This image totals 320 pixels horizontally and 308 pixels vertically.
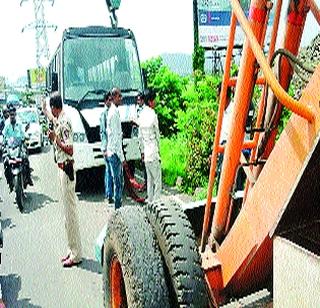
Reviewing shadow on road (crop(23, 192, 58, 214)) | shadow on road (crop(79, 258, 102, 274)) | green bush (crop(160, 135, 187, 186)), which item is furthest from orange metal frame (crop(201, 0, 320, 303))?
green bush (crop(160, 135, 187, 186))

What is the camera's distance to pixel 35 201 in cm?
854

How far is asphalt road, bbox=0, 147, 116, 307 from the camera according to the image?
4.41m

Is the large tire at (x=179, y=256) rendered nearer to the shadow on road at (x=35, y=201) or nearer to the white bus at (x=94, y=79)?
the shadow on road at (x=35, y=201)

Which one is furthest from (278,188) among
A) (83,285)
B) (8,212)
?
(8,212)

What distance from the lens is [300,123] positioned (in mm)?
1504

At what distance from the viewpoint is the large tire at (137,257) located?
2.13 m

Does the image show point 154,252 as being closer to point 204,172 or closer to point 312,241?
point 312,241

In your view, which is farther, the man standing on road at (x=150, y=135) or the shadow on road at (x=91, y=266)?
the man standing on road at (x=150, y=135)

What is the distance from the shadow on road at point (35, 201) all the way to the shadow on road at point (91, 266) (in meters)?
2.93

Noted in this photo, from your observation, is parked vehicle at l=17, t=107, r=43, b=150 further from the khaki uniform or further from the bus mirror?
the khaki uniform

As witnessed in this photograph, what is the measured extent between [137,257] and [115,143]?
15.7 feet

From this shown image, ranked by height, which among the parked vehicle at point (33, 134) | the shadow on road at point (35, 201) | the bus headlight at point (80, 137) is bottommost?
the parked vehicle at point (33, 134)

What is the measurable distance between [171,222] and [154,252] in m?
0.16

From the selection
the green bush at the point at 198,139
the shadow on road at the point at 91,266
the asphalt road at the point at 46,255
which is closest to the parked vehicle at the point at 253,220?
the asphalt road at the point at 46,255
